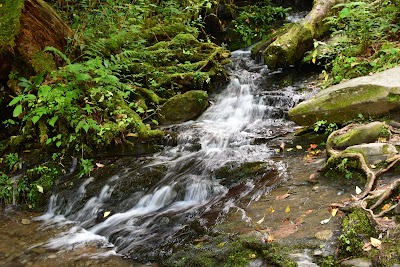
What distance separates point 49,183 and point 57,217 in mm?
784

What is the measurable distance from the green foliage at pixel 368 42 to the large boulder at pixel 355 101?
0.92 m

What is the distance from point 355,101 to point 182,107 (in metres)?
3.90

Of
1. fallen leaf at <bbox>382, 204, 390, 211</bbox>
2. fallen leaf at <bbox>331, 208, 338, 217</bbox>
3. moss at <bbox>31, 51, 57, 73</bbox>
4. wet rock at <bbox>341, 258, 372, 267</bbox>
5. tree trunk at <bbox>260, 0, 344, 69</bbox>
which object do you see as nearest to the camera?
wet rock at <bbox>341, 258, 372, 267</bbox>

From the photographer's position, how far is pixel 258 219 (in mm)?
4047

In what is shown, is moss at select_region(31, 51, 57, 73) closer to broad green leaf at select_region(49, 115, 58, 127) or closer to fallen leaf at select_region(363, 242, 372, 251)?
broad green leaf at select_region(49, 115, 58, 127)

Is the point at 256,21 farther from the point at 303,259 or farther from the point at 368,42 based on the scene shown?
the point at 303,259

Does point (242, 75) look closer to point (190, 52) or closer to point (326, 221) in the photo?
point (190, 52)

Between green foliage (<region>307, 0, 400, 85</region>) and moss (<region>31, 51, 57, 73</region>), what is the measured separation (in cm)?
513

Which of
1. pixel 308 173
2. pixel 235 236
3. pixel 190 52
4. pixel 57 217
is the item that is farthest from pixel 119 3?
pixel 235 236

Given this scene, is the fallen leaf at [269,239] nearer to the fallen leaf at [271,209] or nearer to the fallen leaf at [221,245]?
the fallen leaf at [221,245]

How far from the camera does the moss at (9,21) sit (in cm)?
627

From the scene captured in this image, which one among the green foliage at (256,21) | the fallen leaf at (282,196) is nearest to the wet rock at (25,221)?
the fallen leaf at (282,196)

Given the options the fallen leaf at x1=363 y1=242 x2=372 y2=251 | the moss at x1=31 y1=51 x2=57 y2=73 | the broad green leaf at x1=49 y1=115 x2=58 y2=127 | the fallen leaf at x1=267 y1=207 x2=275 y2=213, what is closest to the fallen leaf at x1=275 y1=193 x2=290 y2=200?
the fallen leaf at x1=267 y1=207 x2=275 y2=213

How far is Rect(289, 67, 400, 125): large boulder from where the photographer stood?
16.9 feet
